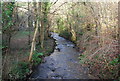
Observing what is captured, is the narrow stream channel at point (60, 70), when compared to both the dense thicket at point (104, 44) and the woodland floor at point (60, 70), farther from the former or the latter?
the dense thicket at point (104, 44)

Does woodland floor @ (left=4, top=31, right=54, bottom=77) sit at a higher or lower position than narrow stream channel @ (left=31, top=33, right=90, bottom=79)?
higher

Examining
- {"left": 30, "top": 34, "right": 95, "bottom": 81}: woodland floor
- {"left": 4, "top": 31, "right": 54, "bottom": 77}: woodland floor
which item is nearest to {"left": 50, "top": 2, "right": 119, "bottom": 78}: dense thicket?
{"left": 30, "top": 34, "right": 95, "bottom": 81}: woodland floor

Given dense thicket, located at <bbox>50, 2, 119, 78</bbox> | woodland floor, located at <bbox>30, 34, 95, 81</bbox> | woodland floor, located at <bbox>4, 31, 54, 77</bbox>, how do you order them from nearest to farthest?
dense thicket, located at <bbox>50, 2, 119, 78</bbox>
woodland floor, located at <bbox>4, 31, 54, 77</bbox>
woodland floor, located at <bbox>30, 34, 95, 81</bbox>

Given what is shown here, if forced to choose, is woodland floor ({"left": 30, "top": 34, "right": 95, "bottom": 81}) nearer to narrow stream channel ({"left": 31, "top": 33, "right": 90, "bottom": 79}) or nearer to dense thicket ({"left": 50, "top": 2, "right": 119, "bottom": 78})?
narrow stream channel ({"left": 31, "top": 33, "right": 90, "bottom": 79})

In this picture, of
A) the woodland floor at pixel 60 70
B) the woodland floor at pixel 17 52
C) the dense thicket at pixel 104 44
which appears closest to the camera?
the dense thicket at pixel 104 44

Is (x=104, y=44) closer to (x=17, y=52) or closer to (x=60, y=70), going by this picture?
(x=60, y=70)

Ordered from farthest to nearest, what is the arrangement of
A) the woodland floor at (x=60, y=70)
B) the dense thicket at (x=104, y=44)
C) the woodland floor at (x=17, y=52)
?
the woodland floor at (x=60, y=70) → the woodland floor at (x=17, y=52) → the dense thicket at (x=104, y=44)

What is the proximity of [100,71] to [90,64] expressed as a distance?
4.69ft

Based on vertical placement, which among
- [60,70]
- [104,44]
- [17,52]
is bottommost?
[60,70]

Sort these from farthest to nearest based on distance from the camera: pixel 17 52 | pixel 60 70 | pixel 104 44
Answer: pixel 17 52, pixel 60 70, pixel 104 44

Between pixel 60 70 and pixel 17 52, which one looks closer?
pixel 60 70

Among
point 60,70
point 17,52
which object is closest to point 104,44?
point 60,70

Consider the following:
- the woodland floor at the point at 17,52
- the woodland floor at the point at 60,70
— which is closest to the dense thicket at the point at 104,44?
the woodland floor at the point at 60,70

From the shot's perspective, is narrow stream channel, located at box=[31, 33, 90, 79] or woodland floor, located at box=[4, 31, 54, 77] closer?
woodland floor, located at box=[4, 31, 54, 77]
